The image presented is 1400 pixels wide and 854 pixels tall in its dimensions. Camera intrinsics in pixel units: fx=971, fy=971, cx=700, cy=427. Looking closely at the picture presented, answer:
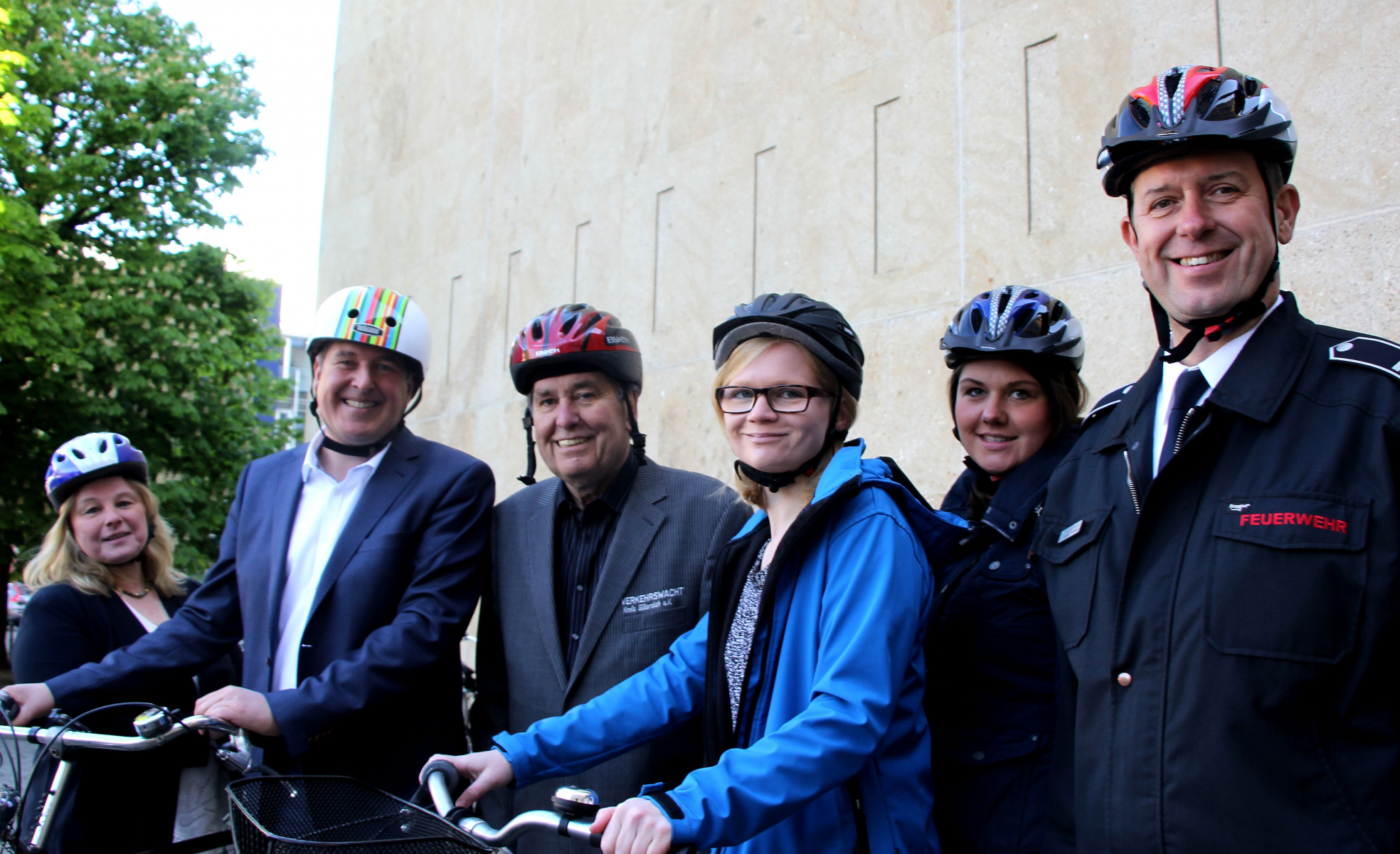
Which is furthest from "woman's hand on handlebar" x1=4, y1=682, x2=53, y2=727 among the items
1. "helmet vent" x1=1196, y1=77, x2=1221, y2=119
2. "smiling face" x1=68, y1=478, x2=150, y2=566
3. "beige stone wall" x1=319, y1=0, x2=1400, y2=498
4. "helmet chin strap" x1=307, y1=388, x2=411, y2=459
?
"beige stone wall" x1=319, y1=0, x2=1400, y2=498

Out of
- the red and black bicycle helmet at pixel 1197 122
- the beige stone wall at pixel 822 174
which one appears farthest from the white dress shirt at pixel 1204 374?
the beige stone wall at pixel 822 174

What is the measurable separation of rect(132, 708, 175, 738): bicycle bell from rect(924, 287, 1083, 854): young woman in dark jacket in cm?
200

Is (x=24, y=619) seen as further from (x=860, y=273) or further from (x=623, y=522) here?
(x=860, y=273)

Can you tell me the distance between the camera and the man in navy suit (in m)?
2.93

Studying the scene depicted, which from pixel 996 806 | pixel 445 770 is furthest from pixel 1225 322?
pixel 445 770

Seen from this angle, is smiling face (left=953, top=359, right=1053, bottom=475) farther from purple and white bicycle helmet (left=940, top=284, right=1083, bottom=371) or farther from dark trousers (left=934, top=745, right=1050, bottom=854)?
dark trousers (left=934, top=745, right=1050, bottom=854)

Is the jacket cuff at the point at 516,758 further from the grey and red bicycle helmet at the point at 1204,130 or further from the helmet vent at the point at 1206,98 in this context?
the helmet vent at the point at 1206,98

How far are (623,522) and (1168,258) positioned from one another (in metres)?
1.73

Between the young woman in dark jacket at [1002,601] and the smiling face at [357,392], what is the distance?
1.90 m

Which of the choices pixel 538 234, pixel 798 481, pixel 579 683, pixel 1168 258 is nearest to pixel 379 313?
pixel 579 683

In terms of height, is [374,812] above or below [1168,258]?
below

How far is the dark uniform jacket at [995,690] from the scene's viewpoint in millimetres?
2230

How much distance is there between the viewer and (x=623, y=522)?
3.04m

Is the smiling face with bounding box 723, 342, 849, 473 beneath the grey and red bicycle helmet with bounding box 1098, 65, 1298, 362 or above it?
beneath
